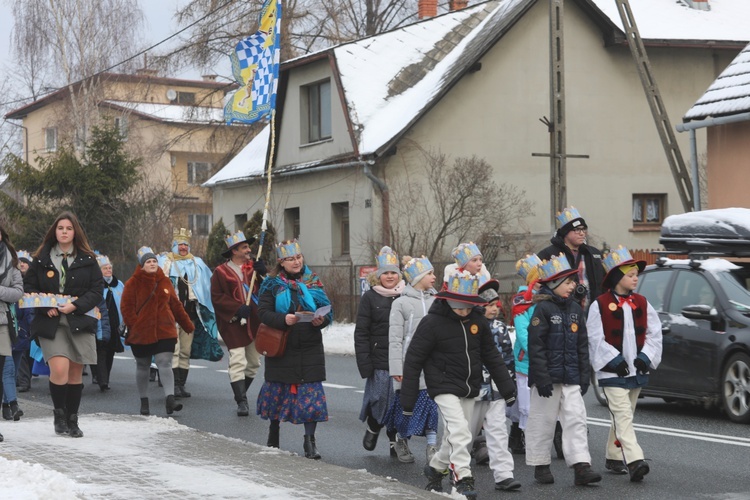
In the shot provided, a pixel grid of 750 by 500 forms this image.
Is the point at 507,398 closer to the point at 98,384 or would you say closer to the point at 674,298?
the point at 674,298

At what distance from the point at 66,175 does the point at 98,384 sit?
22108 millimetres

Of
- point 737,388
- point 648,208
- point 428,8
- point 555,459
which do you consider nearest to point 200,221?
point 428,8

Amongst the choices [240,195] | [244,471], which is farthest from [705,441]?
[240,195]

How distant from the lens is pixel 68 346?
1046 cm

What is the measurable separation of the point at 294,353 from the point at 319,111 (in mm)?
22665

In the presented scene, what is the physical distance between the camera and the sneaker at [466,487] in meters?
8.31

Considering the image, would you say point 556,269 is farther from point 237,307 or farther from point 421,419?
point 237,307

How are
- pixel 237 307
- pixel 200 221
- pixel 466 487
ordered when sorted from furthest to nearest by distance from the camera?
pixel 200 221
pixel 237 307
pixel 466 487

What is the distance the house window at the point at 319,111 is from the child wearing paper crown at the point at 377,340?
2163cm

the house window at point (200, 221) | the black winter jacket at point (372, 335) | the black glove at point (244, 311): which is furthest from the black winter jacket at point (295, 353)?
the house window at point (200, 221)

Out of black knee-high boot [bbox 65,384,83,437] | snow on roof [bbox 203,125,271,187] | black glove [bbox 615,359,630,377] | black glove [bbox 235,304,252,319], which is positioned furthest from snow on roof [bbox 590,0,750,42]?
black knee-high boot [bbox 65,384,83,437]

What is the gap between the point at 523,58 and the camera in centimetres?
3112

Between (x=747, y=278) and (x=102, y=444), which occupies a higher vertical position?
(x=747, y=278)

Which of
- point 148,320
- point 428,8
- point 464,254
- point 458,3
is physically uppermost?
point 458,3
